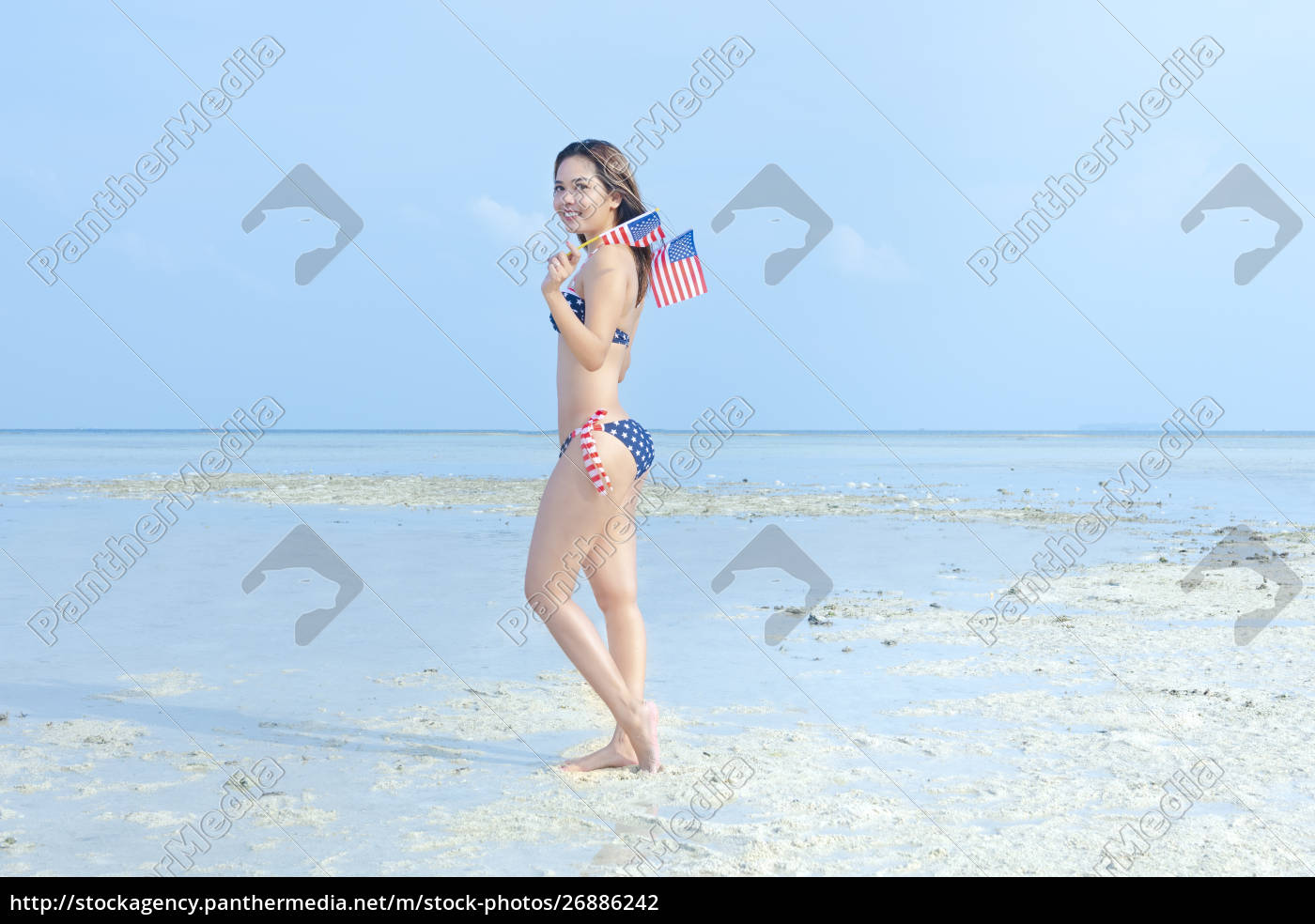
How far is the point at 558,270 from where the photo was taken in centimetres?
372

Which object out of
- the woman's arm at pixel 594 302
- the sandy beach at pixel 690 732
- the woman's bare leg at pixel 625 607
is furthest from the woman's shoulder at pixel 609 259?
the sandy beach at pixel 690 732

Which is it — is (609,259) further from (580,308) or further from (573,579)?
(573,579)

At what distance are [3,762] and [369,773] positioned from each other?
1.35 meters

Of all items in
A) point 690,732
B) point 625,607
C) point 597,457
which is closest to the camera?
point 597,457

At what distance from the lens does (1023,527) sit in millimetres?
12312

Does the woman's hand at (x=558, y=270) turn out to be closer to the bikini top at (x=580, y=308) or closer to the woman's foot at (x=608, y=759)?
the bikini top at (x=580, y=308)

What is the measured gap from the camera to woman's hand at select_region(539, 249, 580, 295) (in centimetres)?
372

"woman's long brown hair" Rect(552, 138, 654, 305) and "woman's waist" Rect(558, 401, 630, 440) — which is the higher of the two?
"woman's long brown hair" Rect(552, 138, 654, 305)

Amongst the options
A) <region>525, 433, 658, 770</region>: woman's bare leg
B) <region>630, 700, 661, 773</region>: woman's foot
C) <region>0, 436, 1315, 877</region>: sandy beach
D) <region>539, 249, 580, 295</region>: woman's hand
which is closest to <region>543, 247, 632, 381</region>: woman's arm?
<region>539, 249, 580, 295</region>: woman's hand

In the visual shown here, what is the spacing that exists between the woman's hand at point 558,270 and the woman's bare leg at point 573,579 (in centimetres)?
57

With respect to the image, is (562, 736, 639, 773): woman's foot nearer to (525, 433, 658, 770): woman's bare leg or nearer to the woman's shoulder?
(525, 433, 658, 770): woman's bare leg

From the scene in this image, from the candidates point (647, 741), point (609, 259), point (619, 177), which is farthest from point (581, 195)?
point (647, 741)

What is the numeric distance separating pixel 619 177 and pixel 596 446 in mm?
1044
